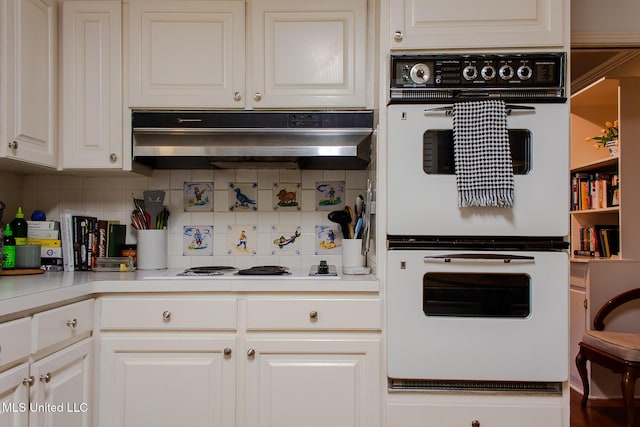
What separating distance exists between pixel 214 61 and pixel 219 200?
0.67 metres

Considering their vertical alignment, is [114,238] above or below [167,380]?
above

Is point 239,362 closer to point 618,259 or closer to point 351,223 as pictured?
point 351,223

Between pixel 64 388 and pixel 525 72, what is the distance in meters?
1.94

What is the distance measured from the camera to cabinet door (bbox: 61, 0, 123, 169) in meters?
1.84

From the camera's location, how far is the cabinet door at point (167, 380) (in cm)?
158

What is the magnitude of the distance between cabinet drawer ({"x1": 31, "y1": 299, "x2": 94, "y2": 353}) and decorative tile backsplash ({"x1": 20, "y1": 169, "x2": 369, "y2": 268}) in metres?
0.61

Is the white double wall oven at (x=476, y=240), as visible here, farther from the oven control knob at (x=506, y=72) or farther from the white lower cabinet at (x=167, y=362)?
the white lower cabinet at (x=167, y=362)

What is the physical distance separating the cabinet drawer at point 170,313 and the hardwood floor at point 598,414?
205 centimetres

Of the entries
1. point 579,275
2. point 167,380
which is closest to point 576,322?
point 579,275

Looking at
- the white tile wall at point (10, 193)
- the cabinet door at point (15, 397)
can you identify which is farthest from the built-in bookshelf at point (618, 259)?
the white tile wall at point (10, 193)

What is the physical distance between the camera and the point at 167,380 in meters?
1.58

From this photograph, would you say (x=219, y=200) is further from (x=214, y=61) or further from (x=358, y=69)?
(x=358, y=69)

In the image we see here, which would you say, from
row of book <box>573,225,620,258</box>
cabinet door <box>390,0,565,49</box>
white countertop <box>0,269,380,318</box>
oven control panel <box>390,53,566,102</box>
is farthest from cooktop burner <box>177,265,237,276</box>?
row of book <box>573,225,620,258</box>

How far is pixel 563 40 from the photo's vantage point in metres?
1.58
